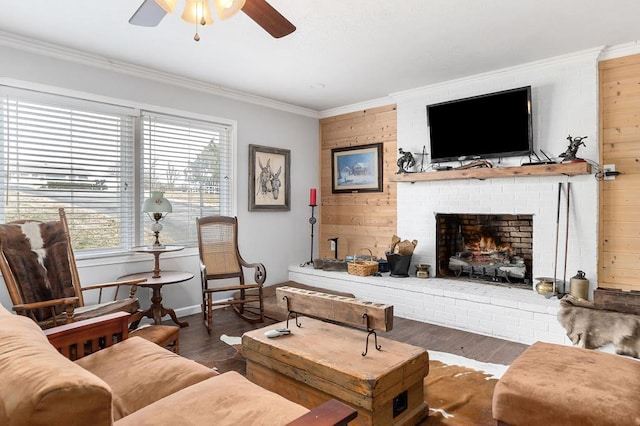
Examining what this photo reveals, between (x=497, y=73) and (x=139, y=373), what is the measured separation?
4068mm

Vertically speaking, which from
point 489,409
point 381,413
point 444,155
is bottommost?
point 489,409

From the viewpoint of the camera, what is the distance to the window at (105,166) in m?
3.27

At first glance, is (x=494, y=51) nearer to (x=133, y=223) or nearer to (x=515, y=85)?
(x=515, y=85)

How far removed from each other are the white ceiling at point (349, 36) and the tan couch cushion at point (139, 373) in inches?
88.7

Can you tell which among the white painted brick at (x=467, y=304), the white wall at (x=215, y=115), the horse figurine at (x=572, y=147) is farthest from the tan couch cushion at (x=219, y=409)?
the horse figurine at (x=572, y=147)

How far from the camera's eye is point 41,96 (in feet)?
11.0

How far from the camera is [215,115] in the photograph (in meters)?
4.54

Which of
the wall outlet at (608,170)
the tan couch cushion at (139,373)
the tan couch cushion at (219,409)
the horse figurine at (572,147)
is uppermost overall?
the horse figurine at (572,147)

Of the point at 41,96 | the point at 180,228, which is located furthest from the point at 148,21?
the point at 180,228

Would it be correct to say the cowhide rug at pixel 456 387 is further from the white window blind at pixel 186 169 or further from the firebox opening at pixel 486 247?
the white window blind at pixel 186 169

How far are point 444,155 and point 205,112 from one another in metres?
2.73

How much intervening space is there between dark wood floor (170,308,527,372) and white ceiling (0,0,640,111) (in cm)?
256

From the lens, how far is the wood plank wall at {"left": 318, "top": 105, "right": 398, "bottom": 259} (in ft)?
16.6

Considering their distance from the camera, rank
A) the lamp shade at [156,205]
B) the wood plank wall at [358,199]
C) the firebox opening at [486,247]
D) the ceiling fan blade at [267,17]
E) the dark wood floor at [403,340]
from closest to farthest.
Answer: the ceiling fan blade at [267,17] → the dark wood floor at [403,340] → the lamp shade at [156,205] → the firebox opening at [486,247] → the wood plank wall at [358,199]
